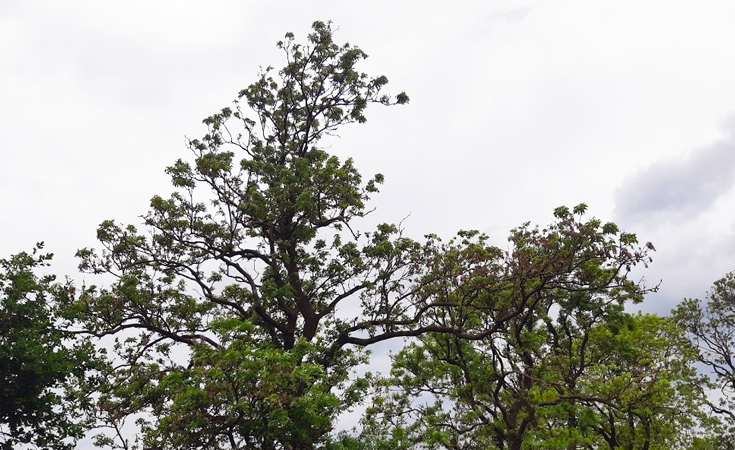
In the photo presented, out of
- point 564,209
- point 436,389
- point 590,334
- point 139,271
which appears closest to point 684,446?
point 590,334

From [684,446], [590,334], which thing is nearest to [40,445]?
[590,334]

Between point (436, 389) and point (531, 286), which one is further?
point (436, 389)

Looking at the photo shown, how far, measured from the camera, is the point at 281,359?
935 cm

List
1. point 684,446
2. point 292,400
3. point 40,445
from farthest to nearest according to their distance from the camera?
point 684,446 < point 40,445 < point 292,400

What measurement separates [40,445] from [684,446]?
76.7 feet

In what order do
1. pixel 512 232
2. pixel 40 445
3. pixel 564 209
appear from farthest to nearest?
1. pixel 512 232
2. pixel 564 209
3. pixel 40 445

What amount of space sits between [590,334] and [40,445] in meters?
15.8

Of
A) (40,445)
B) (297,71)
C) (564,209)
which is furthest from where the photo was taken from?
(297,71)

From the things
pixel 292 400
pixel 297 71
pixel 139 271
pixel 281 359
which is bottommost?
pixel 292 400

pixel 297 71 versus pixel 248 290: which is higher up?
pixel 297 71

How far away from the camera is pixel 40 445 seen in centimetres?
1136

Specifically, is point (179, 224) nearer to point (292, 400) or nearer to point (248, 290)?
point (248, 290)

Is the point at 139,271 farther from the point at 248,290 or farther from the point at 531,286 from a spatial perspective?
the point at 531,286

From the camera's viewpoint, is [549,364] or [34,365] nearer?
[34,365]
